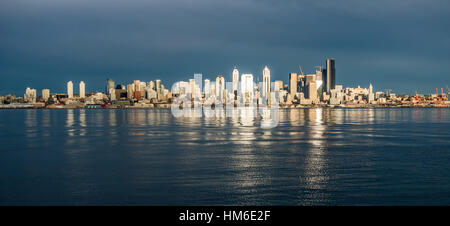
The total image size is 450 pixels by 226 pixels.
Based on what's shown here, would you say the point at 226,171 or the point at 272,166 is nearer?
the point at 226,171

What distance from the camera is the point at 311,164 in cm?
3062
